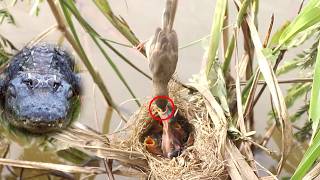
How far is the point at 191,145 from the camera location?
1509 mm

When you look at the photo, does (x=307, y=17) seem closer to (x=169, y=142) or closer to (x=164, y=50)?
(x=164, y=50)

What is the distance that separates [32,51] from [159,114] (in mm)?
966

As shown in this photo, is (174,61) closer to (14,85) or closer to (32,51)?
(14,85)

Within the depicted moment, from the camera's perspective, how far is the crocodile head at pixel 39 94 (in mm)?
1812

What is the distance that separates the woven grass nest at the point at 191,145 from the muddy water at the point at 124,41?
1.32ft

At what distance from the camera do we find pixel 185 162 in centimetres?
144

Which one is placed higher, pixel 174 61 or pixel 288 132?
pixel 174 61

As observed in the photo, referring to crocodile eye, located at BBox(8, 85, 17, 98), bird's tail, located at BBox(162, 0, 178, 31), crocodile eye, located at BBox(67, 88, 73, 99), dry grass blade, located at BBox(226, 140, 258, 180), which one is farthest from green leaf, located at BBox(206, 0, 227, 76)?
crocodile eye, located at BBox(8, 85, 17, 98)

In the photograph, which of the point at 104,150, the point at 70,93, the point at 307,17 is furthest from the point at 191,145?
the point at 70,93

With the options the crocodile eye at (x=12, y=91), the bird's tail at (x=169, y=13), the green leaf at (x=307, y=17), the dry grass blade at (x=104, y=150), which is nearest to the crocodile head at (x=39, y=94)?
the crocodile eye at (x=12, y=91)

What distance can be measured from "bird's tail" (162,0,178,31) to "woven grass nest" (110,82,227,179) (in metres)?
0.46

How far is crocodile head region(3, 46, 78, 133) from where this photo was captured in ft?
5.95

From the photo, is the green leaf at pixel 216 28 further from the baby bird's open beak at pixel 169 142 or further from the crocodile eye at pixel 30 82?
the crocodile eye at pixel 30 82

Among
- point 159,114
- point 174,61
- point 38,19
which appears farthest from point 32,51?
point 174,61
